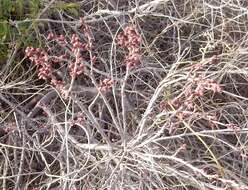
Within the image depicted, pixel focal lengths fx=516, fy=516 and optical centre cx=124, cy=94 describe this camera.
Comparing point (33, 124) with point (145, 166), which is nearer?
point (145, 166)

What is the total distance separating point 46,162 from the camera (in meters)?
1.81

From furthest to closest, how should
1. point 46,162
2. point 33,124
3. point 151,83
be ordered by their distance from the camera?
point 151,83 → point 33,124 → point 46,162

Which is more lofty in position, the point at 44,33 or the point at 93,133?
the point at 44,33

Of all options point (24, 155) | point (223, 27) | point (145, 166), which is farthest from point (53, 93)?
point (223, 27)

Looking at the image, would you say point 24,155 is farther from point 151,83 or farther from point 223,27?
point 223,27

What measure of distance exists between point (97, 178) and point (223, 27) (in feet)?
2.58

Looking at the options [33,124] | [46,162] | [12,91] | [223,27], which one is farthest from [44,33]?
[223,27]

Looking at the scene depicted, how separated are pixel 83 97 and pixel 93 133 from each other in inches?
7.0

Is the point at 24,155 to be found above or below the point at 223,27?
below

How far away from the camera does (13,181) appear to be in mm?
1838

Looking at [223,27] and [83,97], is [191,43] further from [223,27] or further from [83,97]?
[83,97]

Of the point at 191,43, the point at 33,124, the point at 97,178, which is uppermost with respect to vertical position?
the point at 191,43

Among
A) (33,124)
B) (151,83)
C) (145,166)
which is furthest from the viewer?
(151,83)

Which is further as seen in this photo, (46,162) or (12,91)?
(12,91)
